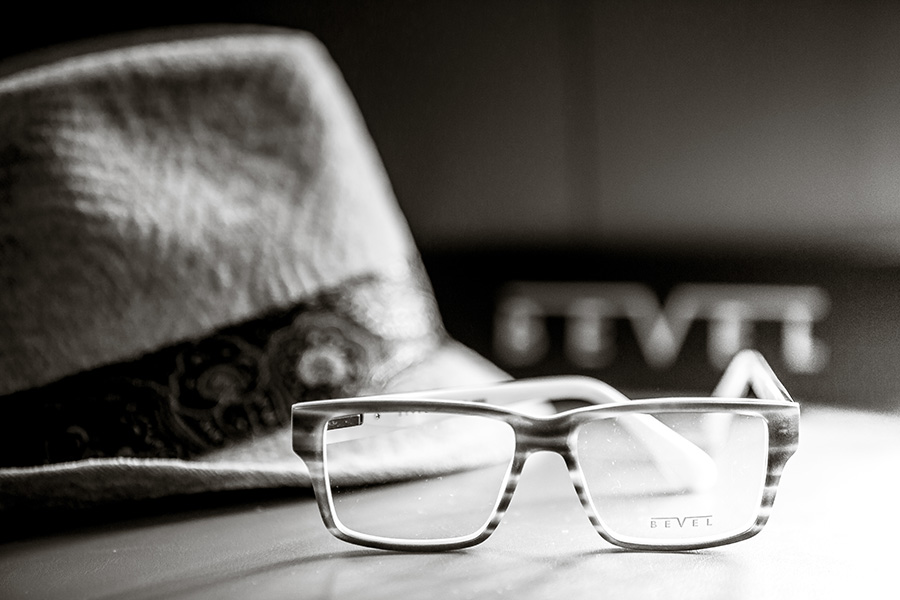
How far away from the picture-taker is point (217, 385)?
17.3 inches

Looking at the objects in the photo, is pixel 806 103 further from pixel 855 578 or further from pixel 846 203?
pixel 855 578

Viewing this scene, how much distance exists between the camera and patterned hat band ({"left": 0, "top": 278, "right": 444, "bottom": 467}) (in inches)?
16.2

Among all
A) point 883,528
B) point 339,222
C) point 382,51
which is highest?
point 382,51

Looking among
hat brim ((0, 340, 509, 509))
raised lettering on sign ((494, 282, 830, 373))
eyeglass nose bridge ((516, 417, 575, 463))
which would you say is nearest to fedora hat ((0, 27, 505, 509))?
hat brim ((0, 340, 509, 509))

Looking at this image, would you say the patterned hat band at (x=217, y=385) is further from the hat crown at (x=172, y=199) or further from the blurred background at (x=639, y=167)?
the blurred background at (x=639, y=167)

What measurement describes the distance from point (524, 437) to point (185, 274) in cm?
22

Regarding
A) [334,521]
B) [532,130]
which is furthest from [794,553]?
[532,130]

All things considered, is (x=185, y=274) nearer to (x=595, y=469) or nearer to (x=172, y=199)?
(x=172, y=199)

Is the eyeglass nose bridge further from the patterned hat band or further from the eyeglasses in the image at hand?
the patterned hat band

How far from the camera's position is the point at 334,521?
1.15 feet

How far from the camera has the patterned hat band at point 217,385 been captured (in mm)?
411

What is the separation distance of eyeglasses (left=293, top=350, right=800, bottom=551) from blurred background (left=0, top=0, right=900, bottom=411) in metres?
0.36

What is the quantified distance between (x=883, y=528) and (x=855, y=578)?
7cm

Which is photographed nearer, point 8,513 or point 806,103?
point 8,513
